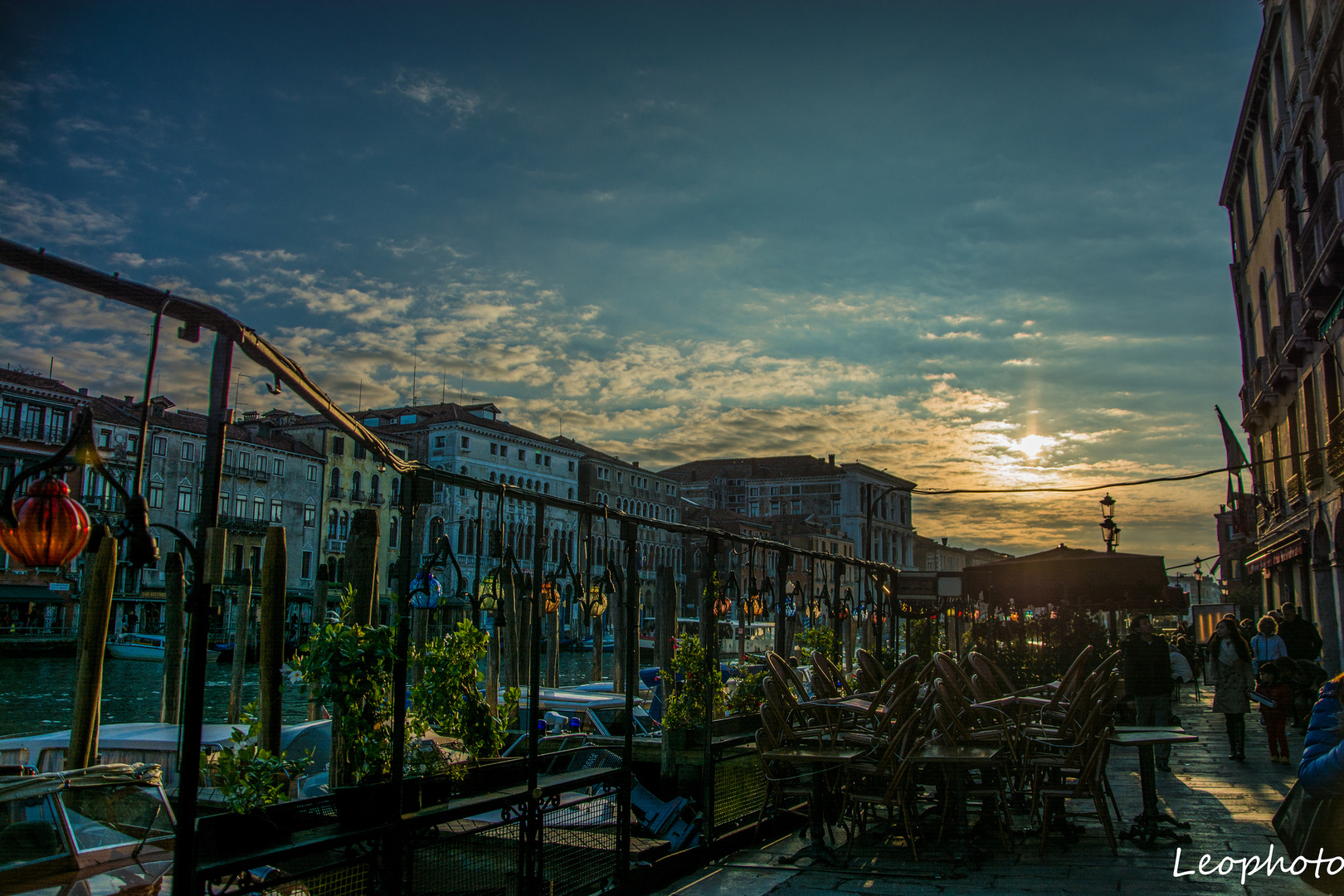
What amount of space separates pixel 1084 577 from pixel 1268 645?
2.33 m

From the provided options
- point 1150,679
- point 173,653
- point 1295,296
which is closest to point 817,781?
point 1150,679

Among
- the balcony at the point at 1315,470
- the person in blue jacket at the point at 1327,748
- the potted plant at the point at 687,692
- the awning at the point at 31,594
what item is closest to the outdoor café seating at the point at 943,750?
the potted plant at the point at 687,692

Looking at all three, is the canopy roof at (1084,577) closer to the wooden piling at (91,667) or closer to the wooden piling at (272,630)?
the wooden piling at (272,630)

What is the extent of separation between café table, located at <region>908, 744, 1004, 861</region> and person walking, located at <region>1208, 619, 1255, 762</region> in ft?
19.5

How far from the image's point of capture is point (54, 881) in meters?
5.40

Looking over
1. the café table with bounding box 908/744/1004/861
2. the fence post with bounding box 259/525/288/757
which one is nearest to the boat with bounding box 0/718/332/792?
the fence post with bounding box 259/525/288/757

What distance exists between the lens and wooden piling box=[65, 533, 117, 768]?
8.61m

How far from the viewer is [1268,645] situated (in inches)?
479

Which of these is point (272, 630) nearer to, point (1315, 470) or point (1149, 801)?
point (1149, 801)

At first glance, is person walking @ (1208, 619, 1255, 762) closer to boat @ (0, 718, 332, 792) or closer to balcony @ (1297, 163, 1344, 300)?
balcony @ (1297, 163, 1344, 300)

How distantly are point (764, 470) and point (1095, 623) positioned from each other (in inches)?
3604

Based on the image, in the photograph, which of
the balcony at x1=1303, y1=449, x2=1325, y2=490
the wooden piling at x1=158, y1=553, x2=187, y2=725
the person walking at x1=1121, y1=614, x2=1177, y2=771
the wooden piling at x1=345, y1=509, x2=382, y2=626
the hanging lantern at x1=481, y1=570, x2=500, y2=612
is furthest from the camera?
the balcony at x1=1303, y1=449, x2=1325, y2=490

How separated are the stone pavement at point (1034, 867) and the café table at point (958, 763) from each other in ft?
0.72

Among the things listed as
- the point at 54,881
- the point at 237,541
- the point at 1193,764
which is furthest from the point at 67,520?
the point at 237,541
